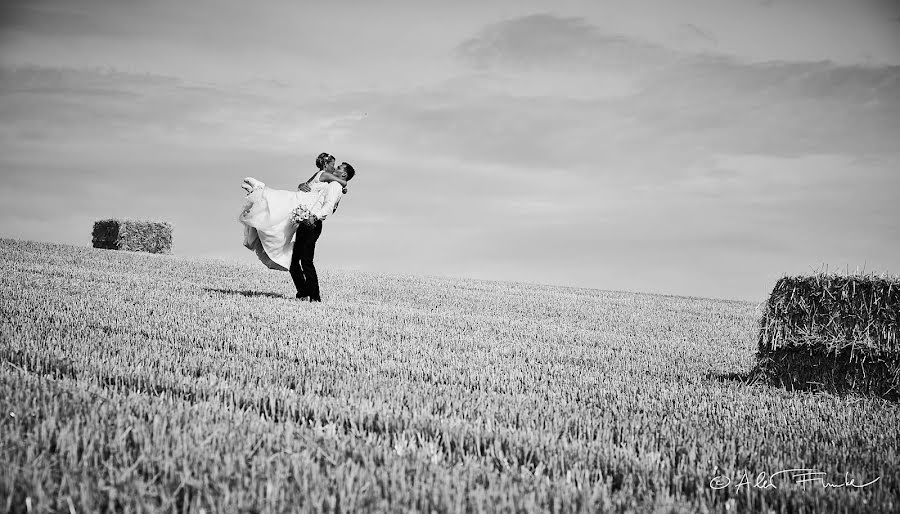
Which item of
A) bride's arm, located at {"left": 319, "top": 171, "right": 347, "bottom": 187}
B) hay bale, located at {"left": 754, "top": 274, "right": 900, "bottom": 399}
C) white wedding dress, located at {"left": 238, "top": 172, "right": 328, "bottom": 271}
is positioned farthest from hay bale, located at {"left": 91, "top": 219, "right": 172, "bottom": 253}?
hay bale, located at {"left": 754, "top": 274, "right": 900, "bottom": 399}

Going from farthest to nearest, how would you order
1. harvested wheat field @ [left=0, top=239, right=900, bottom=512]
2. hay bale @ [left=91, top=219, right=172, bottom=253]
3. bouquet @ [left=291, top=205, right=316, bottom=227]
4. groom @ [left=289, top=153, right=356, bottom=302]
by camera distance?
hay bale @ [left=91, top=219, right=172, bottom=253] < groom @ [left=289, top=153, right=356, bottom=302] < bouquet @ [left=291, top=205, right=316, bottom=227] < harvested wheat field @ [left=0, top=239, right=900, bottom=512]

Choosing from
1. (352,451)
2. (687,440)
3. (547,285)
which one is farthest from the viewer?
(547,285)

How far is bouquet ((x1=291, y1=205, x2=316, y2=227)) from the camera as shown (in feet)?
40.0

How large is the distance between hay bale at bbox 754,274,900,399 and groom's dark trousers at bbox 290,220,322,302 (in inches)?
306

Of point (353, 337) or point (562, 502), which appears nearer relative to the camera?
point (562, 502)

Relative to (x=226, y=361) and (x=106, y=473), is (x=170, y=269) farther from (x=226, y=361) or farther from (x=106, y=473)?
(x=106, y=473)

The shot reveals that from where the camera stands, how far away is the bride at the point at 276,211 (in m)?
12.5

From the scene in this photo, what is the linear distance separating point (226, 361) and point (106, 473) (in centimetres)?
335

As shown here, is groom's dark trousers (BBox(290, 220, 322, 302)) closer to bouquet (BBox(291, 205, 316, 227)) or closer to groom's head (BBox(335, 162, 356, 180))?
bouquet (BBox(291, 205, 316, 227))

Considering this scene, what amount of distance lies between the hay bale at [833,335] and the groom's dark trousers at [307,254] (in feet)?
25.5

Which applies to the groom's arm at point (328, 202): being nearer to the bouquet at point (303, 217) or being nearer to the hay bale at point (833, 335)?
the bouquet at point (303, 217)

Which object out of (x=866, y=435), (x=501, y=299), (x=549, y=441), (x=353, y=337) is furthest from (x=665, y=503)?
(x=501, y=299)

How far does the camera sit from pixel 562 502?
3.29 metres

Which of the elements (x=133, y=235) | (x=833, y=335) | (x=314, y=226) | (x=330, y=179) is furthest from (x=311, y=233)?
(x=133, y=235)
